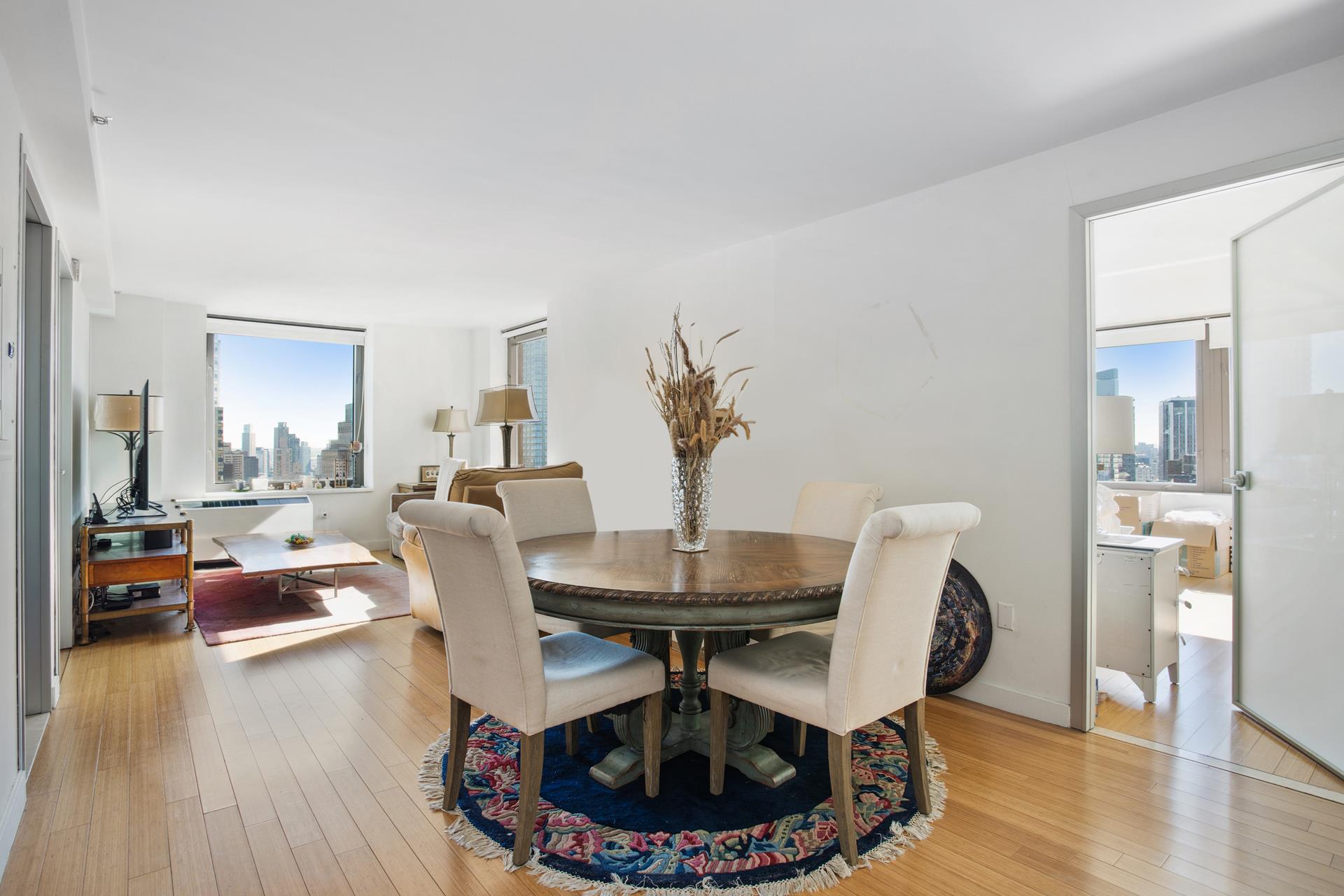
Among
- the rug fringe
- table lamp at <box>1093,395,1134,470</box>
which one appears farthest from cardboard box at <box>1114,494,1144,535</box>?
the rug fringe

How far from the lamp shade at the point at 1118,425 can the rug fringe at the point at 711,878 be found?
2.02 meters

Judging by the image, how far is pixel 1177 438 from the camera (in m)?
5.70

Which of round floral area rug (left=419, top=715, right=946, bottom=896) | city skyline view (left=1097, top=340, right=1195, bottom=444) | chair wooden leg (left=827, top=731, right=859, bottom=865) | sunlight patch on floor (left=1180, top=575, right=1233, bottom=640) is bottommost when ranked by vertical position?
round floral area rug (left=419, top=715, right=946, bottom=896)

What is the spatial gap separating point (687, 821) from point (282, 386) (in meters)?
6.59

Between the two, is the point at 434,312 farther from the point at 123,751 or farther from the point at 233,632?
the point at 123,751

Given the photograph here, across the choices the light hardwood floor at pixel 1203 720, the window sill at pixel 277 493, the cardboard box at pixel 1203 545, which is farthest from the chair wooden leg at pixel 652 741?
the window sill at pixel 277 493

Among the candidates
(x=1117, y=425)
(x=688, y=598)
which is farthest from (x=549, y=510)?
(x=1117, y=425)

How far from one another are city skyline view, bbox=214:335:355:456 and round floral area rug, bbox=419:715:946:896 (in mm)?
5554

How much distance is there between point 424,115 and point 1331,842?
362 cm

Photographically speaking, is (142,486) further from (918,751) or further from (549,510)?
(918,751)

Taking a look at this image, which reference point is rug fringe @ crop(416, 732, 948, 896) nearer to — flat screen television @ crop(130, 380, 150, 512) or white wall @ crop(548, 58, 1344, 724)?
white wall @ crop(548, 58, 1344, 724)

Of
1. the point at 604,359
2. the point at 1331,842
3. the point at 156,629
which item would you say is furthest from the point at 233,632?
the point at 1331,842

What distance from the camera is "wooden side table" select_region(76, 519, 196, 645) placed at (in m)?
3.82

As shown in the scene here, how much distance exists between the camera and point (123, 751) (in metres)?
2.49
